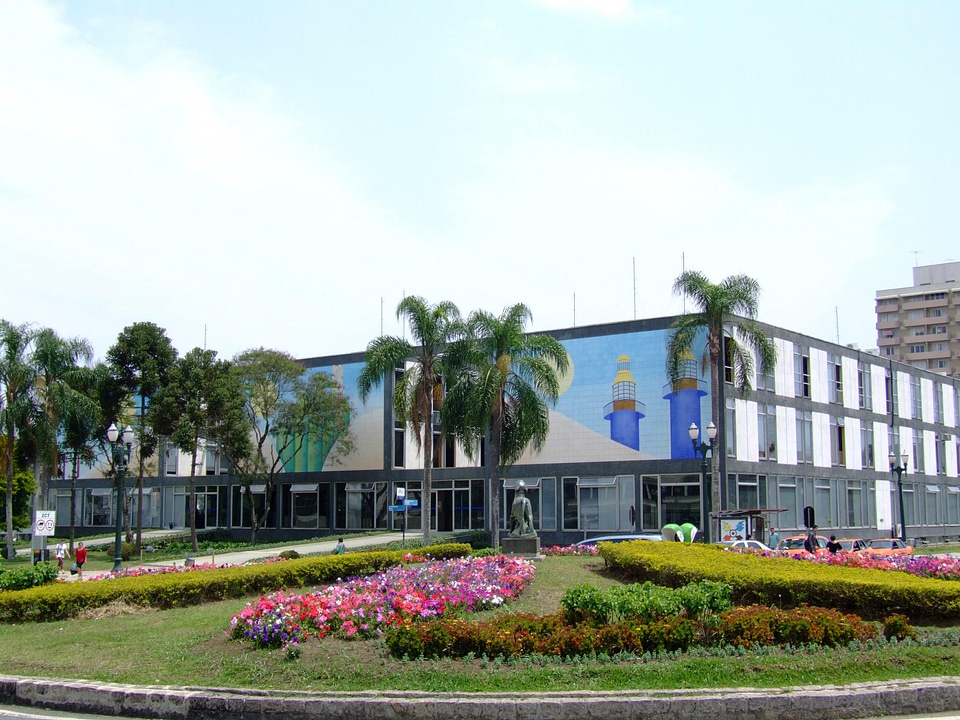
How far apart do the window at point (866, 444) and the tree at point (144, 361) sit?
1459 inches

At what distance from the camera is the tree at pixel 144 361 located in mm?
45562

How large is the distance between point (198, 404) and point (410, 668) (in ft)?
119

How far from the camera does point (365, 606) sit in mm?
13742

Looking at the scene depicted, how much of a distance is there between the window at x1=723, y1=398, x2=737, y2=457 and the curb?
3330 cm

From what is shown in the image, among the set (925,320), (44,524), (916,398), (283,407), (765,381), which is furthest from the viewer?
(925,320)

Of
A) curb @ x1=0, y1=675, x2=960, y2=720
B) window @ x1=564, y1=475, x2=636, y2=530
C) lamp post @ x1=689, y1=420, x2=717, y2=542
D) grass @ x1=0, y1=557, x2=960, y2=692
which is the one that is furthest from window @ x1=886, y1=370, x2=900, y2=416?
curb @ x1=0, y1=675, x2=960, y2=720

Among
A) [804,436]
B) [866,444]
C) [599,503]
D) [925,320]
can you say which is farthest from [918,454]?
[925,320]

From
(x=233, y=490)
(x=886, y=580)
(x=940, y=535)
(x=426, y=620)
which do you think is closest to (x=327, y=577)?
(x=426, y=620)

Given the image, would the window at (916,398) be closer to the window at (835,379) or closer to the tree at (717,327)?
the window at (835,379)

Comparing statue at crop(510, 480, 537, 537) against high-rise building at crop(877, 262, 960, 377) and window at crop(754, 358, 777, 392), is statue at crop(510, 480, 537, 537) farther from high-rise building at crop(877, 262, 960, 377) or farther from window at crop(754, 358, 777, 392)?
high-rise building at crop(877, 262, 960, 377)

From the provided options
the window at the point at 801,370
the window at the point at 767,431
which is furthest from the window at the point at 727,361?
the window at the point at 801,370

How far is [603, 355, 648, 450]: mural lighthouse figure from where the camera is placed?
44469 millimetres

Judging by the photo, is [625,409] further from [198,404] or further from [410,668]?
[410,668]

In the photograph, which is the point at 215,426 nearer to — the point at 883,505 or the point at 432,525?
the point at 432,525
